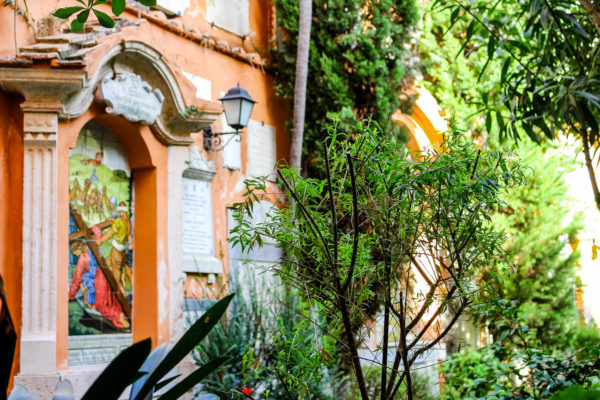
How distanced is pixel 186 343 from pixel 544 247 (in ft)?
38.2

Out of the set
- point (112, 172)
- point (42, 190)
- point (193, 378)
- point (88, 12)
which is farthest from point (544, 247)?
point (193, 378)

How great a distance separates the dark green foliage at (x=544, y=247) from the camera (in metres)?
11.8

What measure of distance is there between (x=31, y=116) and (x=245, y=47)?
398cm

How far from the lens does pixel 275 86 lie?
398 inches

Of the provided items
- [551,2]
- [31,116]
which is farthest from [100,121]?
[551,2]

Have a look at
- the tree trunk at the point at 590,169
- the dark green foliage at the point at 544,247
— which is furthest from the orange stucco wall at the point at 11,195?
the dark green foliage at the point at 544,247

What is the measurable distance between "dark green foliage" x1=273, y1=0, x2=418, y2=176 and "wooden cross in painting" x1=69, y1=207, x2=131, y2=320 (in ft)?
10.9

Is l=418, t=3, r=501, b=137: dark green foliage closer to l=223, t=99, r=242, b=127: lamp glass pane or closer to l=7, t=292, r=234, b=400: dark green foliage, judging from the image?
l=223, t=99, r=242, b=127: lamp glass pane

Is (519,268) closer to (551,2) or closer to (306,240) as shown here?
(551,2)

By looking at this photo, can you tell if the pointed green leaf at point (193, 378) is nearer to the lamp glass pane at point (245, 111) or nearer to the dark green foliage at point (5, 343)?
the dark green foliage at point (5, 343)

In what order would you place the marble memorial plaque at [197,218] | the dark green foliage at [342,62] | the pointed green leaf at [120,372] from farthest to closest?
the dark green foliage at [342,62]
the marble memorial plaque at [197,218]
the pointed green leaf at [120,372]

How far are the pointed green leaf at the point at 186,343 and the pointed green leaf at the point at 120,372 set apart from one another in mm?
80

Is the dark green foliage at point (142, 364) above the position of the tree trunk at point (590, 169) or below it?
below

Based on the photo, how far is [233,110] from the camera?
26.8ft
